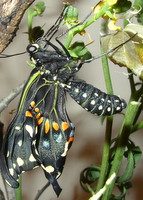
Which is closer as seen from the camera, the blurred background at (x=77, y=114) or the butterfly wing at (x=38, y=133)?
the butterfly wing at (x=38, y=133)

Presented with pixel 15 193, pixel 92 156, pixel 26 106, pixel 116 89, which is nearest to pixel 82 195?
pixel 92 156

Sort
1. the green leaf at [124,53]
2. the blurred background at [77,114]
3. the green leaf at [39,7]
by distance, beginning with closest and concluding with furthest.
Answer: the green leaf at [124,53], the green leaf at [39,7], the blurred background at [77,114]

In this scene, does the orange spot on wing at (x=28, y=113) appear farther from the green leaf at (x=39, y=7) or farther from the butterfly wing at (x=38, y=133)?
the green leaf at (x=39, y=7)

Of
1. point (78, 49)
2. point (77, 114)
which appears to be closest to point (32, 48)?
point (78, 49)

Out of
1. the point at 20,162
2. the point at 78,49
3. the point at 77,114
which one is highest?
the point at 78,49

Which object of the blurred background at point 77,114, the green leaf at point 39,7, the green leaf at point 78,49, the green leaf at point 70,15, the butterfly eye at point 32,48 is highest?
the green leaf at point 39,7

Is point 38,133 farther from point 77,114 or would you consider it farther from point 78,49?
point 77,114

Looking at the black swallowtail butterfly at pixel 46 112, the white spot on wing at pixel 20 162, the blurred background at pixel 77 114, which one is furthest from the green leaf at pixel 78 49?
the blurred background at pixel 77 114
